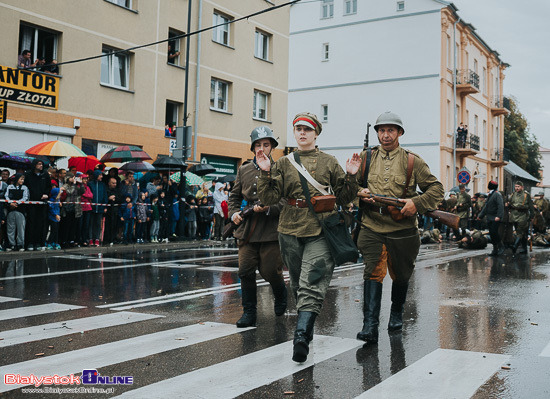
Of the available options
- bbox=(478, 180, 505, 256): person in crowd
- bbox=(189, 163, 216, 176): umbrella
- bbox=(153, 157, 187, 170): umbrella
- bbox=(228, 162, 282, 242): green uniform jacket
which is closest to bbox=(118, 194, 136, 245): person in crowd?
bbox=(153, 157, 187, 170): umbrella

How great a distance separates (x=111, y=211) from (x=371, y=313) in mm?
11676

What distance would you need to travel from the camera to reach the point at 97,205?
1537cm

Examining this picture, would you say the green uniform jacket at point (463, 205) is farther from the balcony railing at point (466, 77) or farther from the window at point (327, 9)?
the window at point (327, 9)

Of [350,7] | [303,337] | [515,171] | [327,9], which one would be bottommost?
[303,337]

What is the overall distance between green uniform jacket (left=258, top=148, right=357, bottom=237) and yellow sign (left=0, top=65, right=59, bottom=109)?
1451 cm

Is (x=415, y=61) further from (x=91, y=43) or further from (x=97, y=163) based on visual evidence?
(x=97, y=163)

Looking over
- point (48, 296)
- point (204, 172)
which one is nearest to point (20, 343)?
point (48, 296)

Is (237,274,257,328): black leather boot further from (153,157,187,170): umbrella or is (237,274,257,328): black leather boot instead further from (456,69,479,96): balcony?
(456,69,479,96): balcony

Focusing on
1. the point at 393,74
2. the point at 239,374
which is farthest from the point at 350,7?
the point at 239,374

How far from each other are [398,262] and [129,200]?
11.5 metres

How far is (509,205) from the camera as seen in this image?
16719 millimetres

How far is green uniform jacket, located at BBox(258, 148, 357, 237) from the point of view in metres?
5.17

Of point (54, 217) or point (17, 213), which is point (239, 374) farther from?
point (54, 217)

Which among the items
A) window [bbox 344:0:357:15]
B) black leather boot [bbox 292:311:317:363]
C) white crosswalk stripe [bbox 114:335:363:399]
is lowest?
white crosswalk stripe [bbox 114:335:363:399]
